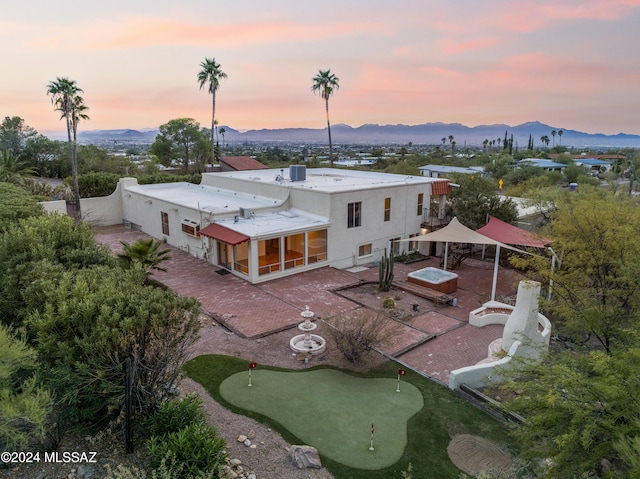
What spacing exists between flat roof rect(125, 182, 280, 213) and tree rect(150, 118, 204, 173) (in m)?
38.0

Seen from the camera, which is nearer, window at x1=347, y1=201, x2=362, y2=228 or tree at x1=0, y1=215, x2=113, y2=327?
tree at x1=0, y1=215, x2=113, y2=327

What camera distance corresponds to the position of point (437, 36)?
90.2 ft

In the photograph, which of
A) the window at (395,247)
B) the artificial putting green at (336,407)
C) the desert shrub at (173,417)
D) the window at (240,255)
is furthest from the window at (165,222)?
the desert shrub at (173,417)

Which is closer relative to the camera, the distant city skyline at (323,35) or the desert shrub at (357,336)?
the desert shrub at (357,336)

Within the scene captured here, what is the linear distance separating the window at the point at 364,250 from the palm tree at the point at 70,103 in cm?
2170

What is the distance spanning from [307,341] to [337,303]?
432 cm

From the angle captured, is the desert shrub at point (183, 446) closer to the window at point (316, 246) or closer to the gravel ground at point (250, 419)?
the gravel ground at point (250, 419)

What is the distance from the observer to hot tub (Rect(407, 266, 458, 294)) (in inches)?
728

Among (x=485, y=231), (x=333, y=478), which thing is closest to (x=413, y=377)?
(x=333, y=478)

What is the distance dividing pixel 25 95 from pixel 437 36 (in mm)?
49713

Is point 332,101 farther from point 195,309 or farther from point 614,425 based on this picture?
point 614,425

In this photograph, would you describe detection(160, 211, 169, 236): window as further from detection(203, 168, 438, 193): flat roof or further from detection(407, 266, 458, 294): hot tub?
detection(407, 266, 458, 294): hot tub

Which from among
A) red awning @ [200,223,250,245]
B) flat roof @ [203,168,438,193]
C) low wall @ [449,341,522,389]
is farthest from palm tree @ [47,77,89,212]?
low wall @ [449,341,522,389]

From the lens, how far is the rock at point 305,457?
782 cm
